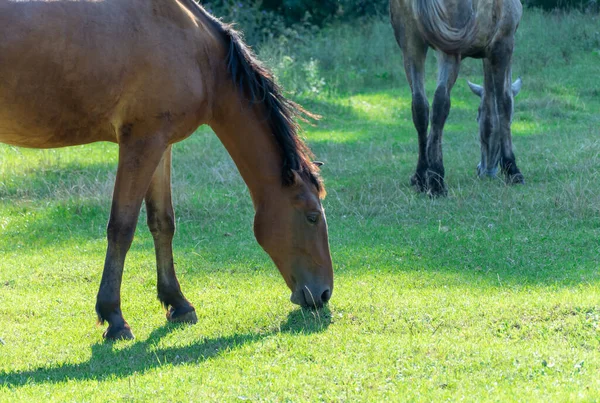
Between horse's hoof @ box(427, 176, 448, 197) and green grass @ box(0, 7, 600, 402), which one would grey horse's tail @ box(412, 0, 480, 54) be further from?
green grass @ box(0, 7, 600, 402)

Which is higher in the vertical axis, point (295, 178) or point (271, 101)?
point (271, 101)

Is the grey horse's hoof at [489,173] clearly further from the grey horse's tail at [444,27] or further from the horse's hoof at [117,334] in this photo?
the horse's hoof at [117,334]

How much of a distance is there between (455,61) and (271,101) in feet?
12.7

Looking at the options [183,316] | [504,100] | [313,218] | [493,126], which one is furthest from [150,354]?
[504,100]

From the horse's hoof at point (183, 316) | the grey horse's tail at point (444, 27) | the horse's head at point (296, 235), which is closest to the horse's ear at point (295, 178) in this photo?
the horse's head at point (296, 235)

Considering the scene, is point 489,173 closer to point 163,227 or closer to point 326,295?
point 326,295

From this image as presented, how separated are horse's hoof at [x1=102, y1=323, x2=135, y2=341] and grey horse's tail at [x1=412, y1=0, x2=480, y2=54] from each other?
483 cm

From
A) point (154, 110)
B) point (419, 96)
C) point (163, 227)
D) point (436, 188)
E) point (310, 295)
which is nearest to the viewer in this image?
point (154, 110)

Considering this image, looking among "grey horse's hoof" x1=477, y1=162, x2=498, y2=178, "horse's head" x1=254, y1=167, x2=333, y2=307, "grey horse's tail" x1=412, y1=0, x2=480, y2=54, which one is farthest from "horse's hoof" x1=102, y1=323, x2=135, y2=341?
"grey horse's hoof" x1=477, y1=162, x2=498, y2=178

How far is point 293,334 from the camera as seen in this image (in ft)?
17.3

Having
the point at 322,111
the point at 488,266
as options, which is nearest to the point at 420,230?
the point at 488,266

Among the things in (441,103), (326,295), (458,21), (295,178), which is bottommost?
(326,295)

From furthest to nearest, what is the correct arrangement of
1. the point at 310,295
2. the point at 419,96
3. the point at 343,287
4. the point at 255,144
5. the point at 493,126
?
the point at 493,126 < the point at 419,96 < the point at 343,287 < the point at 255,144 < the point at 310,295

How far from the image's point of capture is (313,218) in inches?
226
